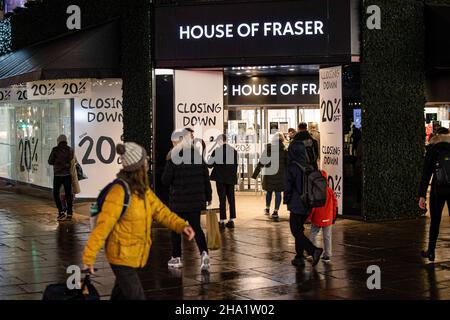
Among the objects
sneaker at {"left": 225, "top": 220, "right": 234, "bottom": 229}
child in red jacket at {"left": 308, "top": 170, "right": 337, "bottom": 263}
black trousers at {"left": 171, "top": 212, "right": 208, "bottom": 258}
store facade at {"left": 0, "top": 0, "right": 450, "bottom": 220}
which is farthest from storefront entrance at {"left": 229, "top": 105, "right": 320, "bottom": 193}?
black trousers at {"left": 171, "top": 212, "right": 208, "bottom": 258}

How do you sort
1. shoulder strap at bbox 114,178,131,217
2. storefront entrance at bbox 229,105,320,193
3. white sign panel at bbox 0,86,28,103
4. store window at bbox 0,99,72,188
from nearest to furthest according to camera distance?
shoulder strap at bbox 114,178,131,217 < store window at bbox 0,99,72,188 < storefront entrance at bbox 229,105,320,193 < white sign panel at bbox 0,86,28,103

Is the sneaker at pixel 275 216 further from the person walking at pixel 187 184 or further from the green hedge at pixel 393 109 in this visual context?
the person walking at pixel 187 184

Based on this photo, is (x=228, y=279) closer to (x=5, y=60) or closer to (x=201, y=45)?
(x=201, y=45)

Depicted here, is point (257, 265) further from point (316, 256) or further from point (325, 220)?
point (325, 220)

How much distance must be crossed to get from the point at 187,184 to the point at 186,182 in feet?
0.10

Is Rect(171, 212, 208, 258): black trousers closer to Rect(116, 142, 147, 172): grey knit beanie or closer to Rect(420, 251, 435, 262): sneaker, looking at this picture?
Rect(420, 251, 435, 262): sneaker

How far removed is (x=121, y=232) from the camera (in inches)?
233

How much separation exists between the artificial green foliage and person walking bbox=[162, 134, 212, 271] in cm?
511

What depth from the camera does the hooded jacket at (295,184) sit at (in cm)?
959

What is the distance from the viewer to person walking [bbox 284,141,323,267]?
9.59 metres

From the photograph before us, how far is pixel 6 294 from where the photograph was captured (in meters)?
8.12

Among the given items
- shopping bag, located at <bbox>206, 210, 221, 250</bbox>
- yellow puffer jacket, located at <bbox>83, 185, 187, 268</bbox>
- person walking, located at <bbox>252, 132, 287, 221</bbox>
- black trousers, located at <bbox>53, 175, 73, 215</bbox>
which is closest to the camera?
yellow puffer jacket, located at <bbox>83, 185, 187, 268</bbox>

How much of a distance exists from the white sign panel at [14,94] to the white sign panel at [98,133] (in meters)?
3.21

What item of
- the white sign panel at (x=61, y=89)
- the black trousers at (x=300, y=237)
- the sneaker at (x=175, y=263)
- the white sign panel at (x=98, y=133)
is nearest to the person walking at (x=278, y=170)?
the white sign panel at (x=98, y=133)
